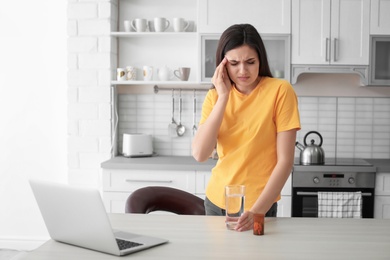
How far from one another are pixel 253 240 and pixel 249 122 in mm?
509

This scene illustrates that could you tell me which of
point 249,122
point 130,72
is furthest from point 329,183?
point 249,122

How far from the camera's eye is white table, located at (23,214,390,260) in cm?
156

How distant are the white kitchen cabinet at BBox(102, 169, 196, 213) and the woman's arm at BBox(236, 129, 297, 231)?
1754mm

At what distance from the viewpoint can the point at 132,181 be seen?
3.73 m

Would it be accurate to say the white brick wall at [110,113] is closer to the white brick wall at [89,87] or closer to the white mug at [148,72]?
the white brick wall at [89,87]

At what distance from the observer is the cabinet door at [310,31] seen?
3.80m

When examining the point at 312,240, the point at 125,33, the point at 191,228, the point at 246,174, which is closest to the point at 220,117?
the point at 246,174

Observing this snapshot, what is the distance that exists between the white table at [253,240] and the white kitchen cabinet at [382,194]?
5.66 ft

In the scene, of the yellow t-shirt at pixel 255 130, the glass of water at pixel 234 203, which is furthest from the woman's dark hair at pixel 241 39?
the glass of water at pixel 234 203

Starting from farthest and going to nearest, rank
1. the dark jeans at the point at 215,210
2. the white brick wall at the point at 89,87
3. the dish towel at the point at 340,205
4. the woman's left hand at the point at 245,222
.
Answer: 1. the white brick wall at the point at 89,87
2. the dish towel at the point at 340,205
3. the dark jeans at the point at 215,210
4. the woman's left hand at the point at 245,222

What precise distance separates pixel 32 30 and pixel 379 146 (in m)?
2.90

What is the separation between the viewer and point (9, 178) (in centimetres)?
442

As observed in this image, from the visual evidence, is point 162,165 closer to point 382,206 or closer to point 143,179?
point 143,179

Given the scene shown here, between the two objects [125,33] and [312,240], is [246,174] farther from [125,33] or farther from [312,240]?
[125,33]
